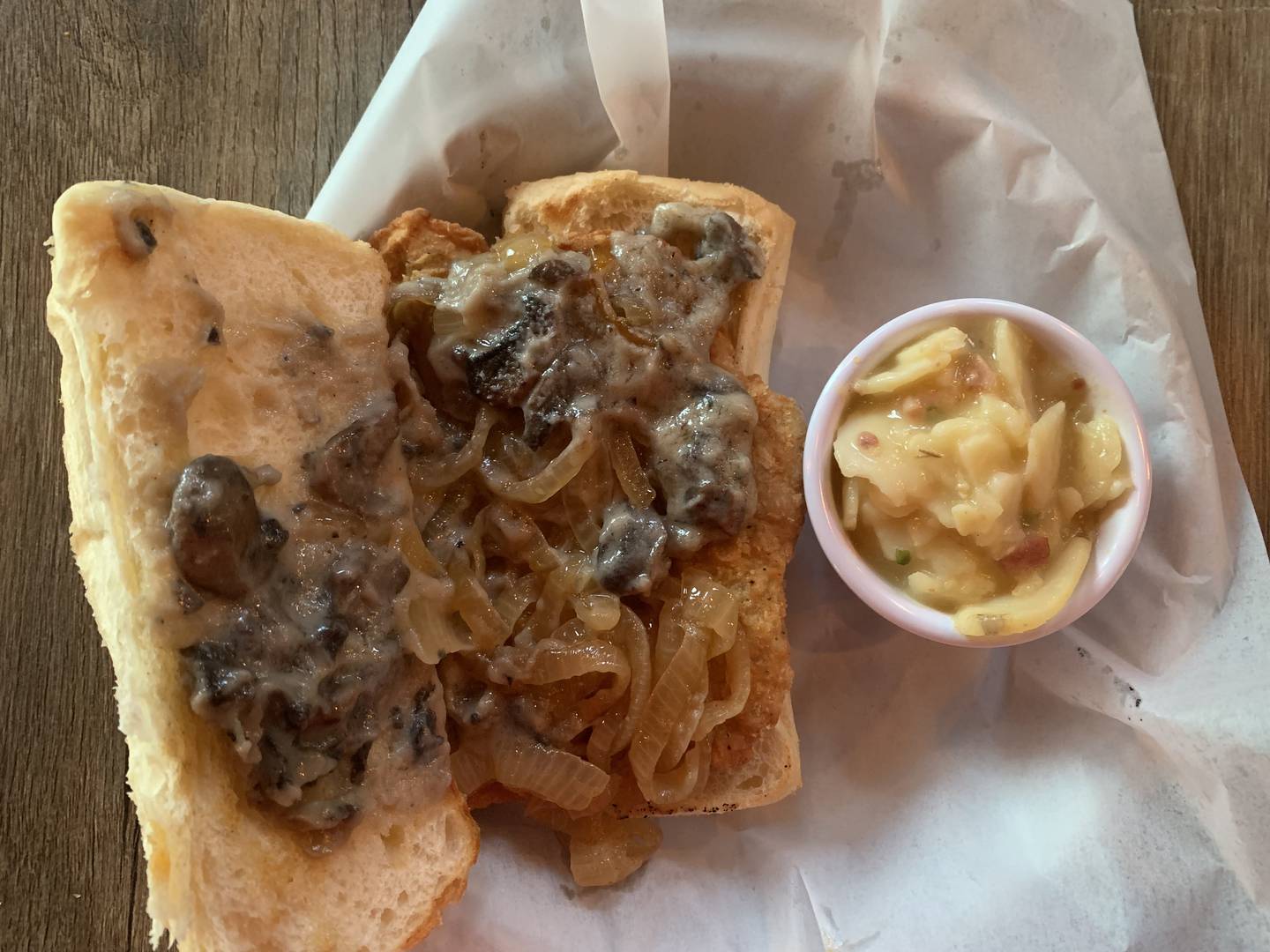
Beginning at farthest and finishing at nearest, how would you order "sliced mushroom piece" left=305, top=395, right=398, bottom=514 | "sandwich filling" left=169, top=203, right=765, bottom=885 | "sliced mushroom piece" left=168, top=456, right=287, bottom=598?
"sandwich filling" left=169, top=203, right=765, bottom=885 < "sliced mushroom piece" left=305, top=395, right=398, bottom=514 < "sliced mushroom piece" left=168, top=456, right=287, bottom=598

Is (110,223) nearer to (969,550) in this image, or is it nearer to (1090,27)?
(969,550)

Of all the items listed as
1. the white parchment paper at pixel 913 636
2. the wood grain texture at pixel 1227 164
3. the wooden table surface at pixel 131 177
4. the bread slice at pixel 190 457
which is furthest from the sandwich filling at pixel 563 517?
the wood grain texture at pixel 1227 164

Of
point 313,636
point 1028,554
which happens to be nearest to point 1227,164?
point 1028,554

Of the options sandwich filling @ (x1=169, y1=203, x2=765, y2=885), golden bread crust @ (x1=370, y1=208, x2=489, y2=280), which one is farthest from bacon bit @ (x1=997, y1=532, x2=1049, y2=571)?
golden bread crust @ (x1=370, y1=208, x2=489, y2=280)

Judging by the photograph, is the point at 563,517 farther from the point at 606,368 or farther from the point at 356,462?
the point at 356,462

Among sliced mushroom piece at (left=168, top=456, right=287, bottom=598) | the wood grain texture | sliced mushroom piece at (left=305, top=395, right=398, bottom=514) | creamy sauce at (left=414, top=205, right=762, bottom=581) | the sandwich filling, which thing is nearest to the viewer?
sliced mushroom piece at (left=168, top=456, right=287, bottom=598)

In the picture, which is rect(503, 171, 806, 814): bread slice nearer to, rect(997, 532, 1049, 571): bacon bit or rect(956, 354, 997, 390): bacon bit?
rect(956, 354, 997, 390): bacon bit

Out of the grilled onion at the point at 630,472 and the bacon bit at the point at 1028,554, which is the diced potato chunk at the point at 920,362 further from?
the grilled onion at the point at 630,472
